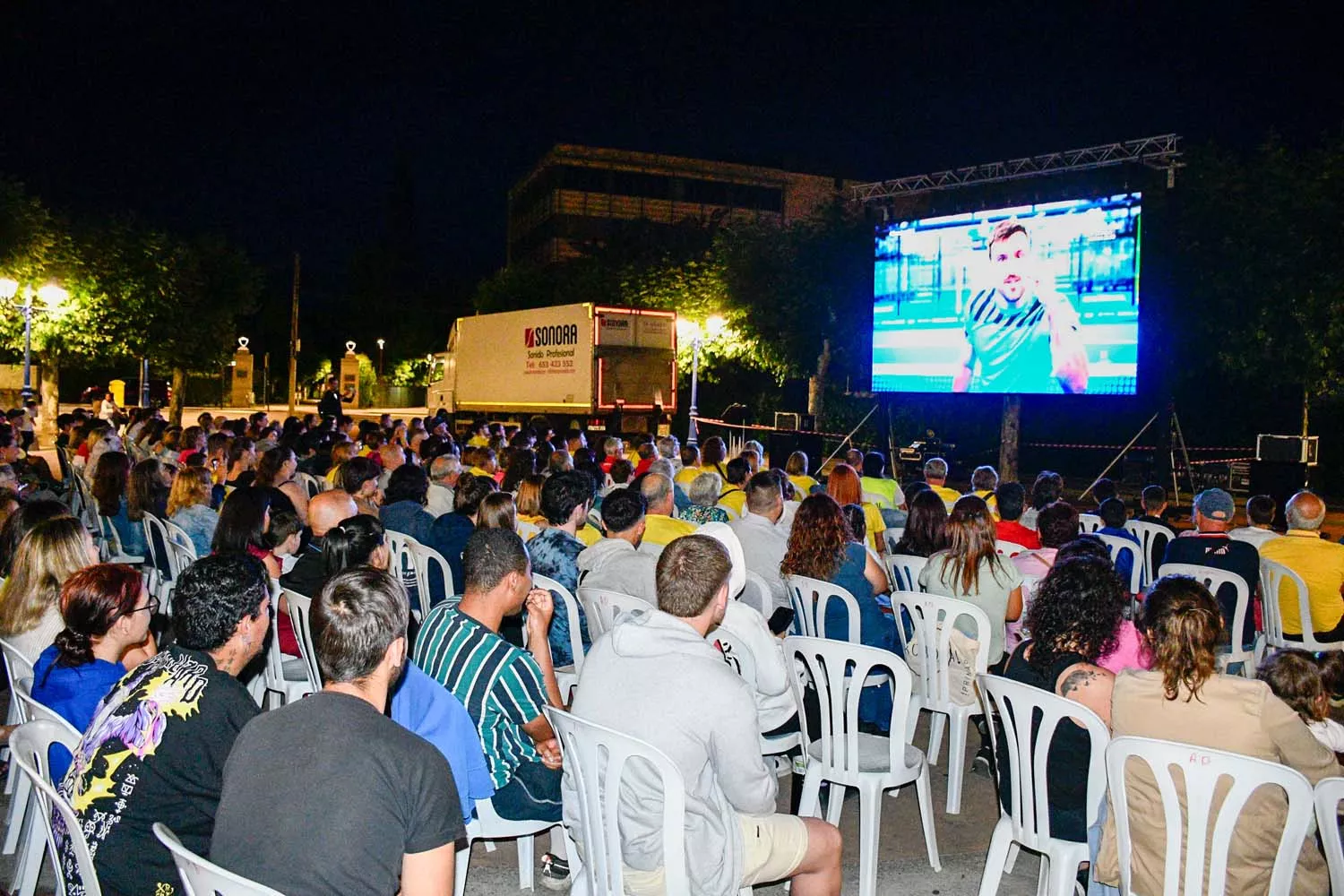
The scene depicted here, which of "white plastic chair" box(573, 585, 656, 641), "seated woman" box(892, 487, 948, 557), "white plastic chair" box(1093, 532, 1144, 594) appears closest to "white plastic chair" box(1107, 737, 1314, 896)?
"white plastic chair" box(573, 585, 656, 641)

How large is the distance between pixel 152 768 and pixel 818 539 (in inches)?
127

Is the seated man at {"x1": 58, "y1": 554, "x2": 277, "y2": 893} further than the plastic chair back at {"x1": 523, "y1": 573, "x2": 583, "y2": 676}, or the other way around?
the plastic chair back at {"x1": 523, "y1": 573, "x2": 583, "y2": 676}

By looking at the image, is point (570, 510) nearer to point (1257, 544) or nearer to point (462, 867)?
point (462, 867)

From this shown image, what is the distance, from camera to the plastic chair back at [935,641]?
4625mm

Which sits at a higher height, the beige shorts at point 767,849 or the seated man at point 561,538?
the seated man at point 561,538

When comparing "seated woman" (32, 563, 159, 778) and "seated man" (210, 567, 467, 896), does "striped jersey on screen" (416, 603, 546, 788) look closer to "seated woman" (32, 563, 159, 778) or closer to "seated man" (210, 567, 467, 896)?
"seated woman" (32, 563, 159, 778)

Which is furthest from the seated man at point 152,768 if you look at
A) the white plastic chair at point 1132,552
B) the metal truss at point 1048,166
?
the metal truss at point 1048,166

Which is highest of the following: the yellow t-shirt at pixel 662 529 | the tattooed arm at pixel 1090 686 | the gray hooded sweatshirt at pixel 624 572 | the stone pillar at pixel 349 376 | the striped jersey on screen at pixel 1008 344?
the stone pillar at pixel 349 376

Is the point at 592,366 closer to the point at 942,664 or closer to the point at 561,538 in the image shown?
the point at 561,538

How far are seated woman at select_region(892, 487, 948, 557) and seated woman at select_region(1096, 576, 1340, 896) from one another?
2.97 m

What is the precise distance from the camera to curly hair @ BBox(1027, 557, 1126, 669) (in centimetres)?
334

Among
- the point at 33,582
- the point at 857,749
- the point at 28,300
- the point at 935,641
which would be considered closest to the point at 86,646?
the point at 33,582

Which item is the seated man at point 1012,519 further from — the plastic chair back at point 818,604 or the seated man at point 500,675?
the seated man at point 500,675

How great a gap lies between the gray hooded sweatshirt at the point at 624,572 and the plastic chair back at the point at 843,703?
1106 mm
